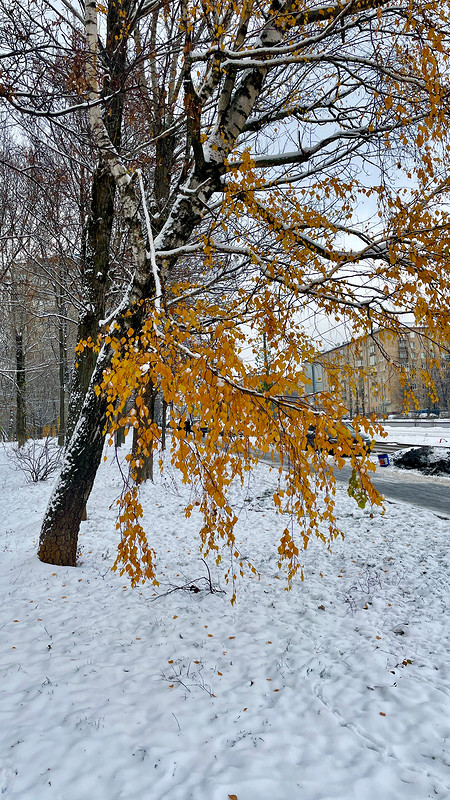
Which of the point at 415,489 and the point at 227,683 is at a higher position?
the point at 415,489

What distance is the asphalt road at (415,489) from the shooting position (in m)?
9.01

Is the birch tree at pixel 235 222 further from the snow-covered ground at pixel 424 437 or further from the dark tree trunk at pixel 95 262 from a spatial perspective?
the snow-covered ground at pixel 424 437

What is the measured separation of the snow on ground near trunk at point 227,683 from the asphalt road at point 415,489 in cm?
339

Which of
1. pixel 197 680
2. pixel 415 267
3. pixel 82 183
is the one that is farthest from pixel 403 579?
Answer: pixel 82 183

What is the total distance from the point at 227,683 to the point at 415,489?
8.98m

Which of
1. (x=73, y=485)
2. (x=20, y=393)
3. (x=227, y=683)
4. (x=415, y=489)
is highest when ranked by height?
(x=20, y=393)

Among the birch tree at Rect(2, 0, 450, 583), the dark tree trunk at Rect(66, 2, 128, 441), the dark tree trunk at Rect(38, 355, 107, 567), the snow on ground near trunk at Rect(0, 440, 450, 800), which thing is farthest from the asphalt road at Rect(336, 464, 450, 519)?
the dark tree trunk at Rect(66, 2, 128, 441)

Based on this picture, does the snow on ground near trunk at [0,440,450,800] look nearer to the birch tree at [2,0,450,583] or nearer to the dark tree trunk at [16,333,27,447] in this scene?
the birch tree at [2,0,450,583]

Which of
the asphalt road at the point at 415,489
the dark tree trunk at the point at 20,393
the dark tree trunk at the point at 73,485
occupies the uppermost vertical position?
the dark tree trunk at the point at 20,393

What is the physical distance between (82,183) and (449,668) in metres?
8.51

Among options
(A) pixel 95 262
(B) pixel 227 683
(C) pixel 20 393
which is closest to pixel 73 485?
(B) pixel 227 683

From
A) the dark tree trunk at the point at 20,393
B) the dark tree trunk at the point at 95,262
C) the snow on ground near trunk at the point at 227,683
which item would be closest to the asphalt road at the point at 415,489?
the snow on ground near trunk at the point at 227,683

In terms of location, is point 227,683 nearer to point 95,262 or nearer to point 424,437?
point 95,262

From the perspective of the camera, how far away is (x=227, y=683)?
3221mm
